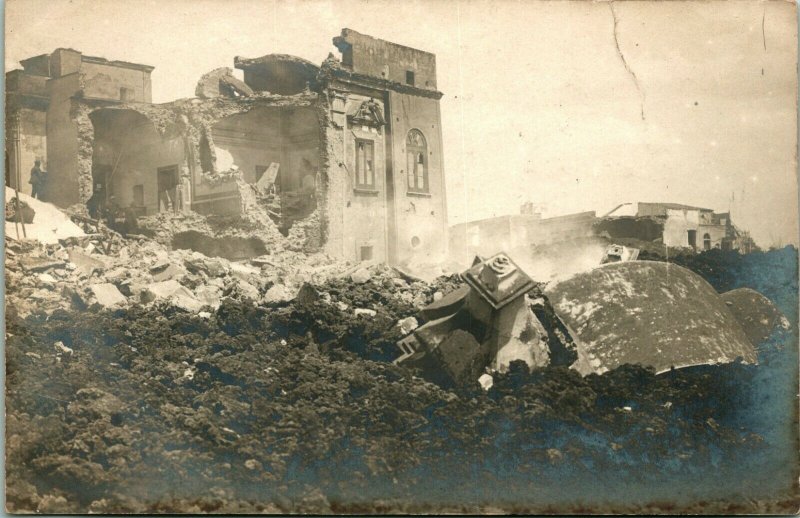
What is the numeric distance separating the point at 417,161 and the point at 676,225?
2282 mm

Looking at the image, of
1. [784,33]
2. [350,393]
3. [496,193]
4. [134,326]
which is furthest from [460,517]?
[784,33]

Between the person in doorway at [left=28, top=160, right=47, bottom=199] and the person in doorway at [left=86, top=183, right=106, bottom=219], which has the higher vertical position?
the person in doorway at [left=28, top=160, right=47, bottom=199]

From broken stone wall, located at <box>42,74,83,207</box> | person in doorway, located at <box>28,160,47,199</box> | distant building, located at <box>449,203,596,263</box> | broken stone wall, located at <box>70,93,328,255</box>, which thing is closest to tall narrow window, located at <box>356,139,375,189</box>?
broken stone wall, located at <box>70,93,328,255</box>

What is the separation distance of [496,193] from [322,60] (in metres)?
1.88

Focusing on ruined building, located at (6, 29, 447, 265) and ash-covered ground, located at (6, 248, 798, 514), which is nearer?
ash-covered ground, located at (6, 248, 798, 514)

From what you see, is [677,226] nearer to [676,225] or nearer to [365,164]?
[676,225]

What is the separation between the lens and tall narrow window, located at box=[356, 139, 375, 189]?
6551 millimetres

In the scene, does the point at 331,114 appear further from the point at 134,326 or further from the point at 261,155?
the point at 134,326

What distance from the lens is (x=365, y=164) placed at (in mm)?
6586

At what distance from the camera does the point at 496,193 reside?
6023mm

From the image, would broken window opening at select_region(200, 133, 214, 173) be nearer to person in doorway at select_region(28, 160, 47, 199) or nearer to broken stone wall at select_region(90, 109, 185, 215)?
broken stone wall at select_region(90, 109, 185, 215)

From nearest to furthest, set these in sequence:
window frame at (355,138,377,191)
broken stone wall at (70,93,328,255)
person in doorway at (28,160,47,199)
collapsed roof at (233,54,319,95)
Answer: person in doorway at (28,160,47,199)
collapsed roof at (233,54,319,95)
broken stone wall at (70,93,328,255)
window frame at (355,138,377,191)

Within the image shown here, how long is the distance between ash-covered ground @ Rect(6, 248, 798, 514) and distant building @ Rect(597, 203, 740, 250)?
107cm

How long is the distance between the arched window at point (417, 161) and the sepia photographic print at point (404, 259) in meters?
0.04
